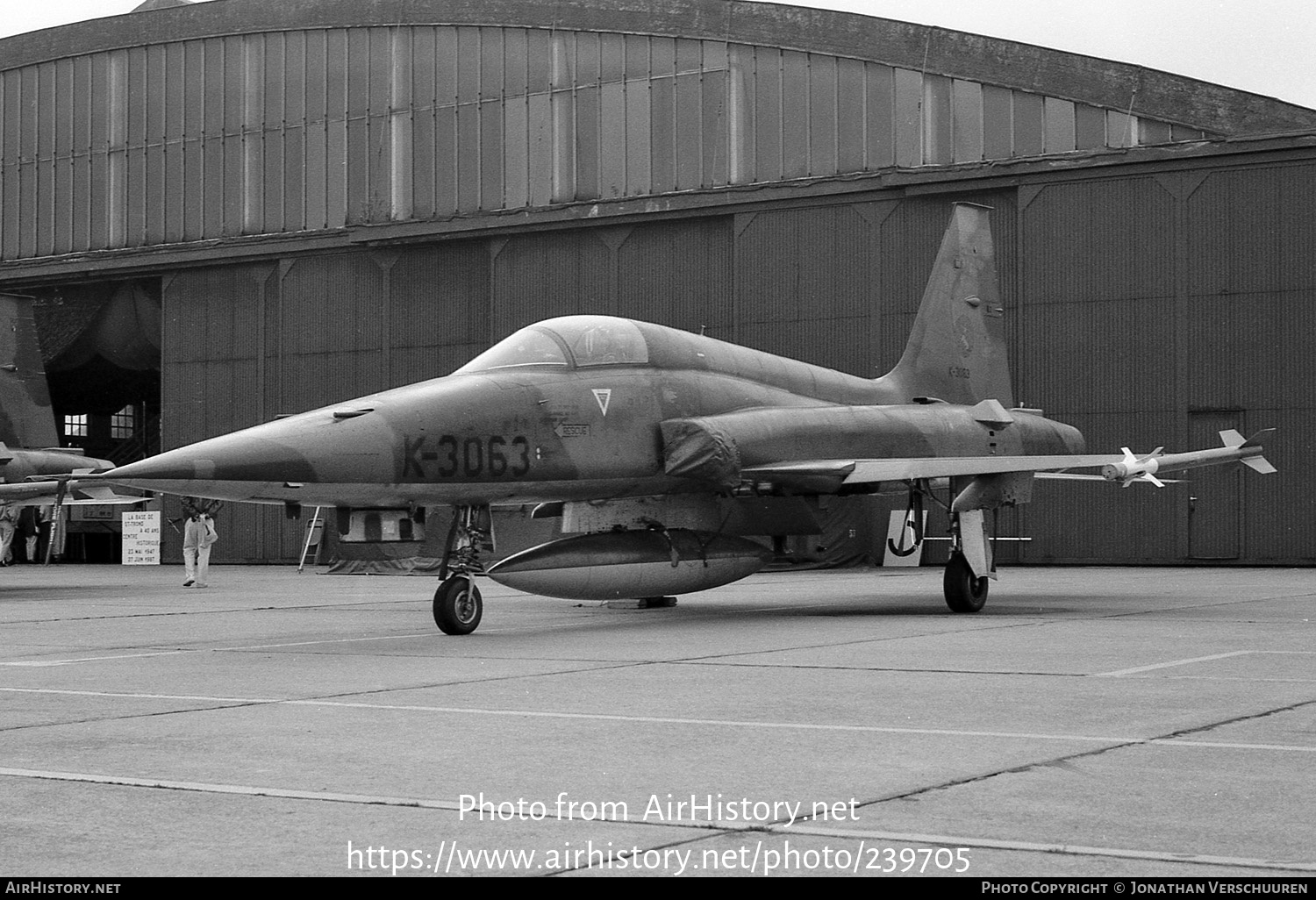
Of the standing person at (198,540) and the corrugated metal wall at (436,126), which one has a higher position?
the corrugated metal wall at (436,126)

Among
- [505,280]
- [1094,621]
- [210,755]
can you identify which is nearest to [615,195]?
[505,280]

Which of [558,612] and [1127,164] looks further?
[1127,164]

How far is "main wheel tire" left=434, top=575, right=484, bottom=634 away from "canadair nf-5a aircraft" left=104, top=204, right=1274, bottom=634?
18mm

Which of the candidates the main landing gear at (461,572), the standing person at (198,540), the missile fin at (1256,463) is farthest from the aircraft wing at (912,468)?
the standing person at (198,540)

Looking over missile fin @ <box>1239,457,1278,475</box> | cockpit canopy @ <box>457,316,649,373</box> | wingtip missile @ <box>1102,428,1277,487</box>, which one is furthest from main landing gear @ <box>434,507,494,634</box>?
missile fin @ <box>1239,457,1278,475</box>

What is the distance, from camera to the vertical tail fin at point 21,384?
2602cm

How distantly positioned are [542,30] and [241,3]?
31.5 feet

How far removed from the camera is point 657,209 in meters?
34.3

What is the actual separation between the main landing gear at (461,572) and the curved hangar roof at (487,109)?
22.3m

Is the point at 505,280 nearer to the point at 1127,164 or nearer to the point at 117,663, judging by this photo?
the point at 1127,164

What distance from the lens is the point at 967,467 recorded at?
15062mm

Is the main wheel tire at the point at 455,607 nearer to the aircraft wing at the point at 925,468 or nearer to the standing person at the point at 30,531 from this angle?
the aircraft wing at the point at 925,468

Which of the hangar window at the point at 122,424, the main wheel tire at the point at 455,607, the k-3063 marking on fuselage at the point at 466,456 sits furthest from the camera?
the hangar window at the point at 122,424

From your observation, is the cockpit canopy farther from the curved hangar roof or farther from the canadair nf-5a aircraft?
the curved hangar roof
